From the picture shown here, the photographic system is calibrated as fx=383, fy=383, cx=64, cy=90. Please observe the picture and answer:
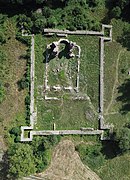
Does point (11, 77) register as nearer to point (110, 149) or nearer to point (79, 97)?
point (79, 97)

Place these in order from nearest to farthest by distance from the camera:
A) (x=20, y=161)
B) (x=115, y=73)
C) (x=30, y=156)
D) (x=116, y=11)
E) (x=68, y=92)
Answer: (x=20, y=161), (x=30, y=156), (x=116, y=11), (x=68, y=92), (x=115, y=73)

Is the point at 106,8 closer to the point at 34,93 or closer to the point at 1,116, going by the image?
the point at 34,93

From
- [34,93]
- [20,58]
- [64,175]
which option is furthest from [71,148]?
[20,58]

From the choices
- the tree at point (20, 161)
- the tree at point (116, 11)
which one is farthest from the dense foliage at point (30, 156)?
the tree at point (116, 11)

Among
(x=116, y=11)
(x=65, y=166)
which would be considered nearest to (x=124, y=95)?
(x=116, y=11)

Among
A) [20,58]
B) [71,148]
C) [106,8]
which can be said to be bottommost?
[71,148]

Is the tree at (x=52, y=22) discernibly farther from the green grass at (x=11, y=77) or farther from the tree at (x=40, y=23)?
the green grass at (x=11, y=77)

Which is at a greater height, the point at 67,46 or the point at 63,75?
the point at 67,46
